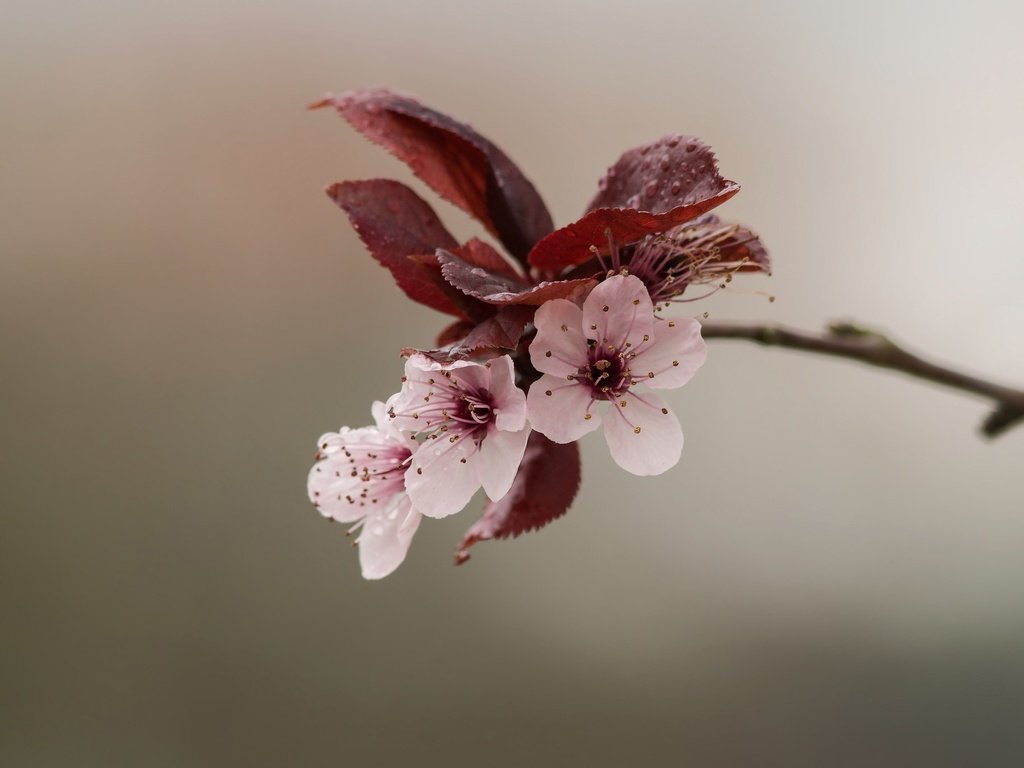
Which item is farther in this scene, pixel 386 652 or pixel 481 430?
pixel 386 652

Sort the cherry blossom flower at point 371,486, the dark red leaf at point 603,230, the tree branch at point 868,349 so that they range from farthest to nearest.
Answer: the tree branch at point 868,349 → the cherry blossom flower at point 371,486 → the dark red leaf at point 603,230

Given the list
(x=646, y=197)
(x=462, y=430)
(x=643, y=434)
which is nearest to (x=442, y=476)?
(x=462, y=430)

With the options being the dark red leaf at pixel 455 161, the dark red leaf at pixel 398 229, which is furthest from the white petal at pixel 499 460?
the dark red leaf at pixel 455 161

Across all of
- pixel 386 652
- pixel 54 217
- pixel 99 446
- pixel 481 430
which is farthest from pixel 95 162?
pixel 481 430

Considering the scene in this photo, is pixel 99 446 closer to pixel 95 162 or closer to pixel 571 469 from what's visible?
pixel 95 162

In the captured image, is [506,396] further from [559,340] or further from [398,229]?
[398,229]

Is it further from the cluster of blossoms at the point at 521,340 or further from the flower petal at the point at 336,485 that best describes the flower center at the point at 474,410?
the flower petal at the point at 336,485
